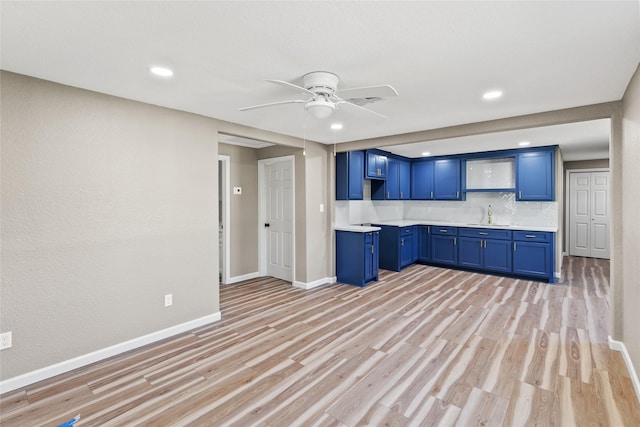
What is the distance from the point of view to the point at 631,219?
246 cm

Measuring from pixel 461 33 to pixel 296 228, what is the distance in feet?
12.1

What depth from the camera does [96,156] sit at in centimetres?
270

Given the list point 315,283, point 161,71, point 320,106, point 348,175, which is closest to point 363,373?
point 320,106

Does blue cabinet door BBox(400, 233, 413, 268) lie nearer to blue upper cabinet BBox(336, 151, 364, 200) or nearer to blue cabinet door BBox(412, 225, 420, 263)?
blue cabinet door BBox(412, 225, 420, 263)

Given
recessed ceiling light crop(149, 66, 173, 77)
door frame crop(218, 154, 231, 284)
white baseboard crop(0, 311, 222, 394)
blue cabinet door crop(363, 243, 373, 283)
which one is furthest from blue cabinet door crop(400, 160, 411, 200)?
recessed ceiling light crop(149, 66, 173, 77)

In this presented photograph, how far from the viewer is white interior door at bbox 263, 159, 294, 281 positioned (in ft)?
17.3

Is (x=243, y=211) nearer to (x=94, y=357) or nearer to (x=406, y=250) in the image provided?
(x=94, y=357)

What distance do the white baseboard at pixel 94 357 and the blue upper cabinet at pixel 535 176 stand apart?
221 inches

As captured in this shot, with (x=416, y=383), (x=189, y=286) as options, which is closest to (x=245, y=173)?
(x=189, y=286)

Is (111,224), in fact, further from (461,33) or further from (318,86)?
(461,33)

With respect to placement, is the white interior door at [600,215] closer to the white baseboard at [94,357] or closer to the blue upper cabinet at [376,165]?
the blue upper cabinet at [376,165]

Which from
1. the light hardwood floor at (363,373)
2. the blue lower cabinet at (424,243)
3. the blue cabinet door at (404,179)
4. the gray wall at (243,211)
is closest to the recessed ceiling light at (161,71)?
the light hardwood floor at (363,373)

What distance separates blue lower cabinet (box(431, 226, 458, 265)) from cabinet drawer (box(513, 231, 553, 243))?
3.47 feet

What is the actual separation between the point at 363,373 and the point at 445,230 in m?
4.50
